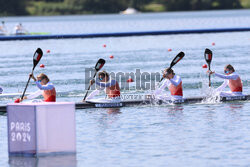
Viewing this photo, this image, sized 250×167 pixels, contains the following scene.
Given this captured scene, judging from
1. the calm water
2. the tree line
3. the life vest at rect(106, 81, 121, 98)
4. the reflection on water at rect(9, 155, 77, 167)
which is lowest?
the reflection on water at rect(9, 155, 77, 167)

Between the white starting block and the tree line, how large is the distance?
436 feet

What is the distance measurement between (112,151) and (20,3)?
134926 millimetres

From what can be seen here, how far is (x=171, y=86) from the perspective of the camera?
2184 cm

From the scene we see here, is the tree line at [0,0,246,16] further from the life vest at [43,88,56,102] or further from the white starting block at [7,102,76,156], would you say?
the white starting block at [7,102,76,156]

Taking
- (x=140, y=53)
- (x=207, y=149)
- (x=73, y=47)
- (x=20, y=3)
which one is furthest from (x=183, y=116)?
(x=20, y=3)

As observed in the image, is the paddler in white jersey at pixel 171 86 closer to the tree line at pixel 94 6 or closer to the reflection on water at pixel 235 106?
the reflection on water at pixel 235 106

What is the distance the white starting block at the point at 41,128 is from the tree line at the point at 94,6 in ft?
436

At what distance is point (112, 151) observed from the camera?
15148mm

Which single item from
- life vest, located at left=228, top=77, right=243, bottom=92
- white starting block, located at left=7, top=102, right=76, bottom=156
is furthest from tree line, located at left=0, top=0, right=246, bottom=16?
white starting block, located at left=7, top=102, right=76, bottom=156

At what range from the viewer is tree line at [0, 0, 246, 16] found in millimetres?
146625

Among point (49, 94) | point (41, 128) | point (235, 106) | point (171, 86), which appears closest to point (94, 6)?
point (171, 86)

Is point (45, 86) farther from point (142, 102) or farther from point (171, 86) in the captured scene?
point (171, 86)

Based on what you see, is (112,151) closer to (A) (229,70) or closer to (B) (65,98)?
(A) (229,70)

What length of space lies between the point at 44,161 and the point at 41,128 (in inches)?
31.9
